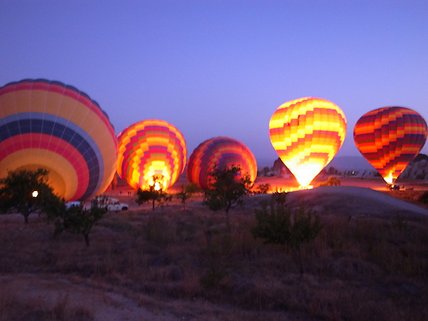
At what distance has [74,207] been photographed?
12.3m

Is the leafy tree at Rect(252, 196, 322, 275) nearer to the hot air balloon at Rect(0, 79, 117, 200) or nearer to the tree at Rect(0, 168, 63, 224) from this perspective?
the tree at Rect(0, 168, 63, 224)

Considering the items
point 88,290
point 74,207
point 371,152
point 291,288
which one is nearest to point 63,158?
point 74,207

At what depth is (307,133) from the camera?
96.2 ft

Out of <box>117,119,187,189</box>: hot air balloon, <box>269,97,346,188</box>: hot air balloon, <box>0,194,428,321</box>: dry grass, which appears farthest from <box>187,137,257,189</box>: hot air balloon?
<box>0,194,428,321</box>: dry grass

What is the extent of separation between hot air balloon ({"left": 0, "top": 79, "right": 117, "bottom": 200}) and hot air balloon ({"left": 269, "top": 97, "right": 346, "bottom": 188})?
1563cm

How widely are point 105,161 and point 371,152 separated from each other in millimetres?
26256

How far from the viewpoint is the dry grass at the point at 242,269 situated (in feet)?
23.8

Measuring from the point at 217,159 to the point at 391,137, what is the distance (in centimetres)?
1519

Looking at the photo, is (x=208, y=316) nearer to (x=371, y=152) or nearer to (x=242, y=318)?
(x=242, y=318)

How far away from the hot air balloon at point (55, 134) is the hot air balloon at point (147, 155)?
10265 millimetres

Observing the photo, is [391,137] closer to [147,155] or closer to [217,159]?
[217,159]

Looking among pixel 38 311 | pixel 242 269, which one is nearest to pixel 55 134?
pixel 242 269

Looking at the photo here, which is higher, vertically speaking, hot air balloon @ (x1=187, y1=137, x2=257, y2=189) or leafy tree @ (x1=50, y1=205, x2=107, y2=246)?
hot air balloon @ (x1=187, y1=137, x2=257, y2=189)

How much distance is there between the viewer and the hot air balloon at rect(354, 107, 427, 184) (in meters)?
34.0
